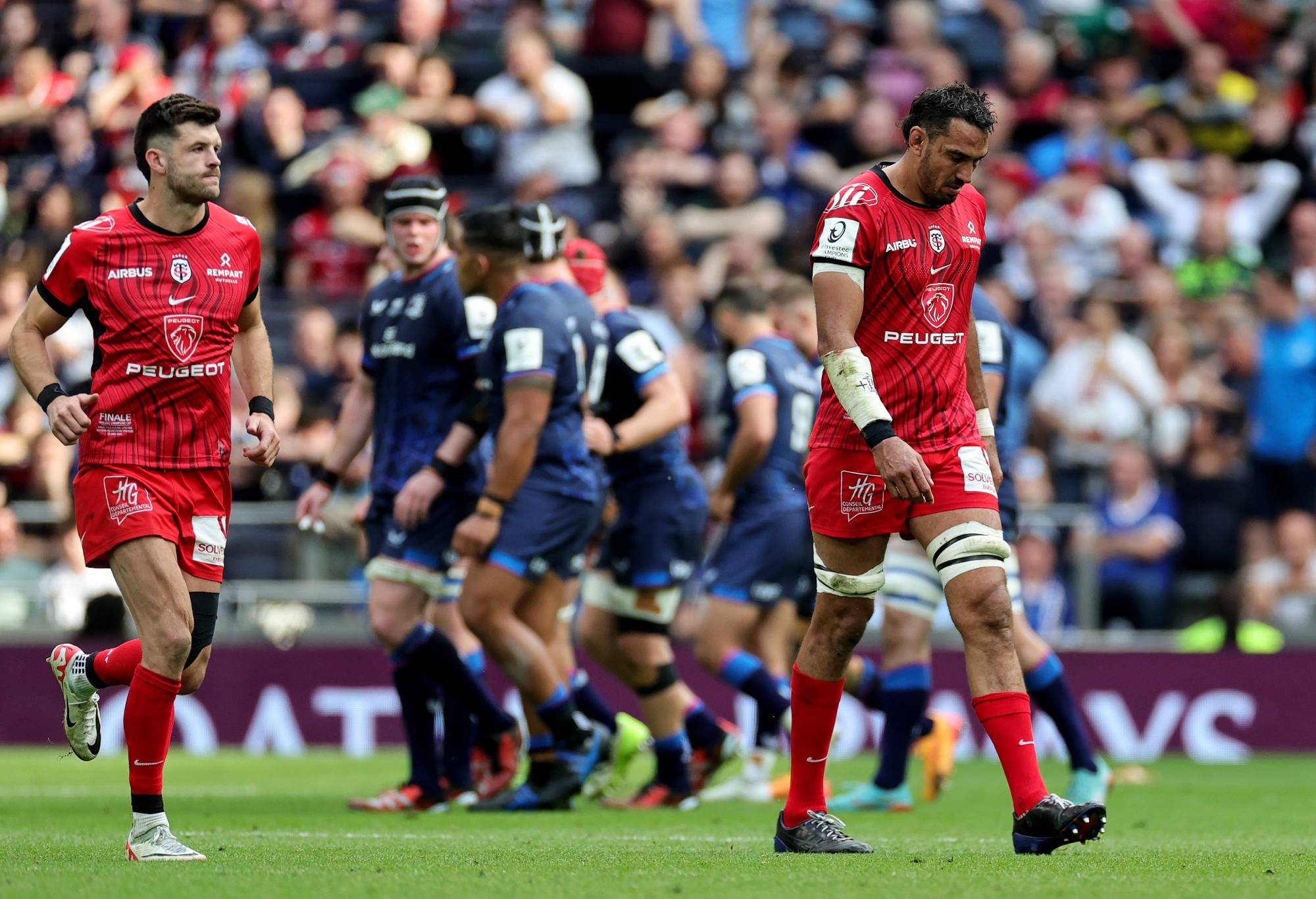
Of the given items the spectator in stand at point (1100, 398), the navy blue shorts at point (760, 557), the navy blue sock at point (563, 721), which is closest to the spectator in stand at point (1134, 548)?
the spectator in stand at point (1100, 398)

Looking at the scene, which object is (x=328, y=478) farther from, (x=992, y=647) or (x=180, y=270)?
(x=992, y=647)

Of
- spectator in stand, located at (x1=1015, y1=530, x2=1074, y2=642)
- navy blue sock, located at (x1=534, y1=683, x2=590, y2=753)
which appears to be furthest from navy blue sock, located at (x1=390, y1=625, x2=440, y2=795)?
spectator in stand, located at (x1=1015, y1=530, x2=1074, y2=642)

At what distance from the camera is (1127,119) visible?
1867 centimetres

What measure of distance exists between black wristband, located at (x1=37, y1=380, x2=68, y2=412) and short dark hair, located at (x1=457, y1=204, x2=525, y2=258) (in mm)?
3013

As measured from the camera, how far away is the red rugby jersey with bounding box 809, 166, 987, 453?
6848 mm

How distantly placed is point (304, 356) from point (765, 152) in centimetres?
479

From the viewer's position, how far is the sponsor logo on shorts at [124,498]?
698 cm

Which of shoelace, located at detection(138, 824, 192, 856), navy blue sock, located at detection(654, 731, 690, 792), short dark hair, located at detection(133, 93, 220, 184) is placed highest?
short dark hair, located at detection(133, 93, 220, 184)

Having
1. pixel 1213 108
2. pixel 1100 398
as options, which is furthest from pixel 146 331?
pixel 1213 108

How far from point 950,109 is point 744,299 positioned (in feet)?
14.7

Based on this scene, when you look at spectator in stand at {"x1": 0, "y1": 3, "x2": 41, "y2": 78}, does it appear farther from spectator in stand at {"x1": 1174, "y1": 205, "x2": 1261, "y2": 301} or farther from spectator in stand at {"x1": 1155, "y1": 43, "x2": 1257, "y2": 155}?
spectator in stand at {"x1": 1174, "y1": 205, "x2": 1261, "y2": 301}

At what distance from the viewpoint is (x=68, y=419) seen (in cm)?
678

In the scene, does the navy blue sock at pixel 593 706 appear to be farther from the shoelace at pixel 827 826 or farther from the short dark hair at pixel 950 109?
the short dark hair at pixel 950 109

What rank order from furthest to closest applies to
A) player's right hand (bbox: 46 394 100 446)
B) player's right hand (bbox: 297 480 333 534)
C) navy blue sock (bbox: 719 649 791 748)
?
navy blue sock (bbox: 719 649 791 748) < player's right hand (bbox: 297 480 333 534) < player's right hand (bbox: 46 394 100 446)
